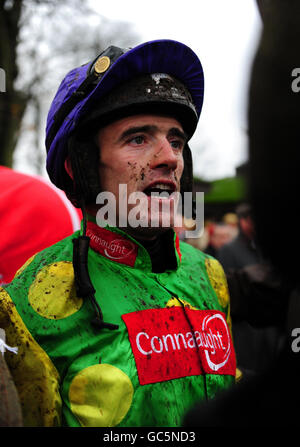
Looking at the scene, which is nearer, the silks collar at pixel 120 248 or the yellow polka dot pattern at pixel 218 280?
the silks collar at pixel 120 248

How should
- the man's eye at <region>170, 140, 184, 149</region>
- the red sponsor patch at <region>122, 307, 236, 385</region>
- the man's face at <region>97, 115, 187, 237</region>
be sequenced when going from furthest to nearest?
the man's eye at <region>170, 140, 184, 149</region> → the man's face at <region>97, 115, 187, 237</region> → the red sponsor patch at <region>122, 307, 236, 385</region>

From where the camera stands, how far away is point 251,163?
741mm

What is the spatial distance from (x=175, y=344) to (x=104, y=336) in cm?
28

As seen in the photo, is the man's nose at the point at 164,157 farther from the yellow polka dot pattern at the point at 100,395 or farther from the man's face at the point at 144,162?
the yellow polka dot pattern at the point at 100,395

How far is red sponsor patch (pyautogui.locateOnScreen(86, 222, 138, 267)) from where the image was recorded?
184 cm

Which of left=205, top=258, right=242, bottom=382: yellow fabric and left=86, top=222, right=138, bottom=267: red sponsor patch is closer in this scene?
left=86, top=222, right=138, bottom=267: red sponsor patch

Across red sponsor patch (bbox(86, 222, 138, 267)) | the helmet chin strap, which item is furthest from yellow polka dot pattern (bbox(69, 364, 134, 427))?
red sponsor patch (bbox(86, 222, 138, 267))

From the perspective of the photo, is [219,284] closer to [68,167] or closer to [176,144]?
[176,144]

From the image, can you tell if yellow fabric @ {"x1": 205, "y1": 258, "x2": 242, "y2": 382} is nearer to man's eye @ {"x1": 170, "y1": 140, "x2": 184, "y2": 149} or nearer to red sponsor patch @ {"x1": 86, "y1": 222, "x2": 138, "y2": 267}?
red sponsor patch @ {"x1": 86, "y1": 222, "x2": 138, "y2": 267}

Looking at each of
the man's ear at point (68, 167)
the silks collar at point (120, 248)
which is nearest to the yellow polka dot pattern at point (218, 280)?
the silks collar at point (120, 248)

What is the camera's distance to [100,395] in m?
1.51

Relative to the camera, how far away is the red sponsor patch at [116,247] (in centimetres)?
184

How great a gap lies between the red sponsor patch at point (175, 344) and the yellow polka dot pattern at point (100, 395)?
84 millimetres

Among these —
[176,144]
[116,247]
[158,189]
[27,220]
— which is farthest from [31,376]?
[27,220]
